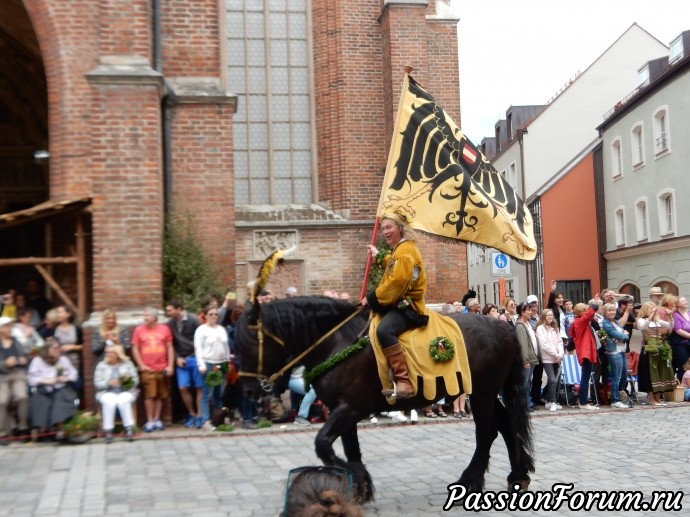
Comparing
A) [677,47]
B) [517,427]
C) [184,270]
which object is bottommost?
[517,427]

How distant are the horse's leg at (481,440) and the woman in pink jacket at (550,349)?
260 inches

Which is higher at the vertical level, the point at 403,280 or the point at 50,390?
the point at 403,280

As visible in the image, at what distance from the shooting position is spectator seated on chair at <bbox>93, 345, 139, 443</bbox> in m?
11.6

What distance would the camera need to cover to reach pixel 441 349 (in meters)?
7.12

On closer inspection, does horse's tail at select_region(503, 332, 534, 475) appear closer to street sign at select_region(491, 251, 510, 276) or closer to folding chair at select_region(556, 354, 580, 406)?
folding chair at select_region(556, 354, 580, 406)

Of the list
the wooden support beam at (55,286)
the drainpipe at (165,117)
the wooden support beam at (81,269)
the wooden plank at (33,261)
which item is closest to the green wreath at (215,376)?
the wooden support beam at (81,269)

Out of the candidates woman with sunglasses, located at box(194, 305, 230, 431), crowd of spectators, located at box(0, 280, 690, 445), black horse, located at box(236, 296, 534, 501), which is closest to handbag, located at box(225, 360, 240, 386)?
crowd of spectators, located at box(0, 280, 690, 445)

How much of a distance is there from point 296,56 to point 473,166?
37.9 ft

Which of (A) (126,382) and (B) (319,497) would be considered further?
(A) (126,382)

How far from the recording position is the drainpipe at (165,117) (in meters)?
14.1

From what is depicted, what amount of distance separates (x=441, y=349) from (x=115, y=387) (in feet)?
20.1

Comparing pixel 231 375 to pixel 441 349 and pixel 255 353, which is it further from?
pixel 441 349

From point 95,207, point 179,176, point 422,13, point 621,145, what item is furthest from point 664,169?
point 95,207

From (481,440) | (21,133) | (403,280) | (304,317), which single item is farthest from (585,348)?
(21,133)
